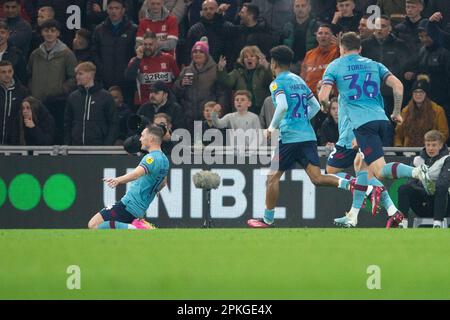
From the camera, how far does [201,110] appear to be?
16859 millimetres

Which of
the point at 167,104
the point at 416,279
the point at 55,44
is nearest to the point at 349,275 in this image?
the point at 416,279

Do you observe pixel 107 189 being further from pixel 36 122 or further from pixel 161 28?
pixel 161 28

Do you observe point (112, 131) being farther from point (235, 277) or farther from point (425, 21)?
point (235, 277)

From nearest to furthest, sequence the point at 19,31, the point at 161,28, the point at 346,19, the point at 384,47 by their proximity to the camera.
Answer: the point at 384,47 → the point at 346,19 → the point at 161,28 → the point at 19,31

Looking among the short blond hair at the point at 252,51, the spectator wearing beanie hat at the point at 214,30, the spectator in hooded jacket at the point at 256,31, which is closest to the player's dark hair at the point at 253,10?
the spectator in hooded jacket at the point at 256,31

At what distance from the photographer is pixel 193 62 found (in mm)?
16922

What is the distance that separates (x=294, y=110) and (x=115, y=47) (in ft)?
13.4

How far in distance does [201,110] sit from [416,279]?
857cm

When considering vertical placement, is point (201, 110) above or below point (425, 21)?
below

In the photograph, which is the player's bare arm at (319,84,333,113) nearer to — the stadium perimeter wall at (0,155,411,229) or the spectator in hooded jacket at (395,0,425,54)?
the stadium perimeter wall at (0,155,411,229)

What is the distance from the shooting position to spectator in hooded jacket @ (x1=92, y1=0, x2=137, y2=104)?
56.9ft

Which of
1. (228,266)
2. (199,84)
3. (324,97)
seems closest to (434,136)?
(324,97)

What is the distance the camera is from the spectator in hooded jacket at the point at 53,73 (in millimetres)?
17203

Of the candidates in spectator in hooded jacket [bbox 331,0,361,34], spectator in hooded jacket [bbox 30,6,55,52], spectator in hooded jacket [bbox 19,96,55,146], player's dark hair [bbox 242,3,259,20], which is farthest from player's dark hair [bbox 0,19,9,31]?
spectator in hooded jacket [bbox 331,0,361,34]
